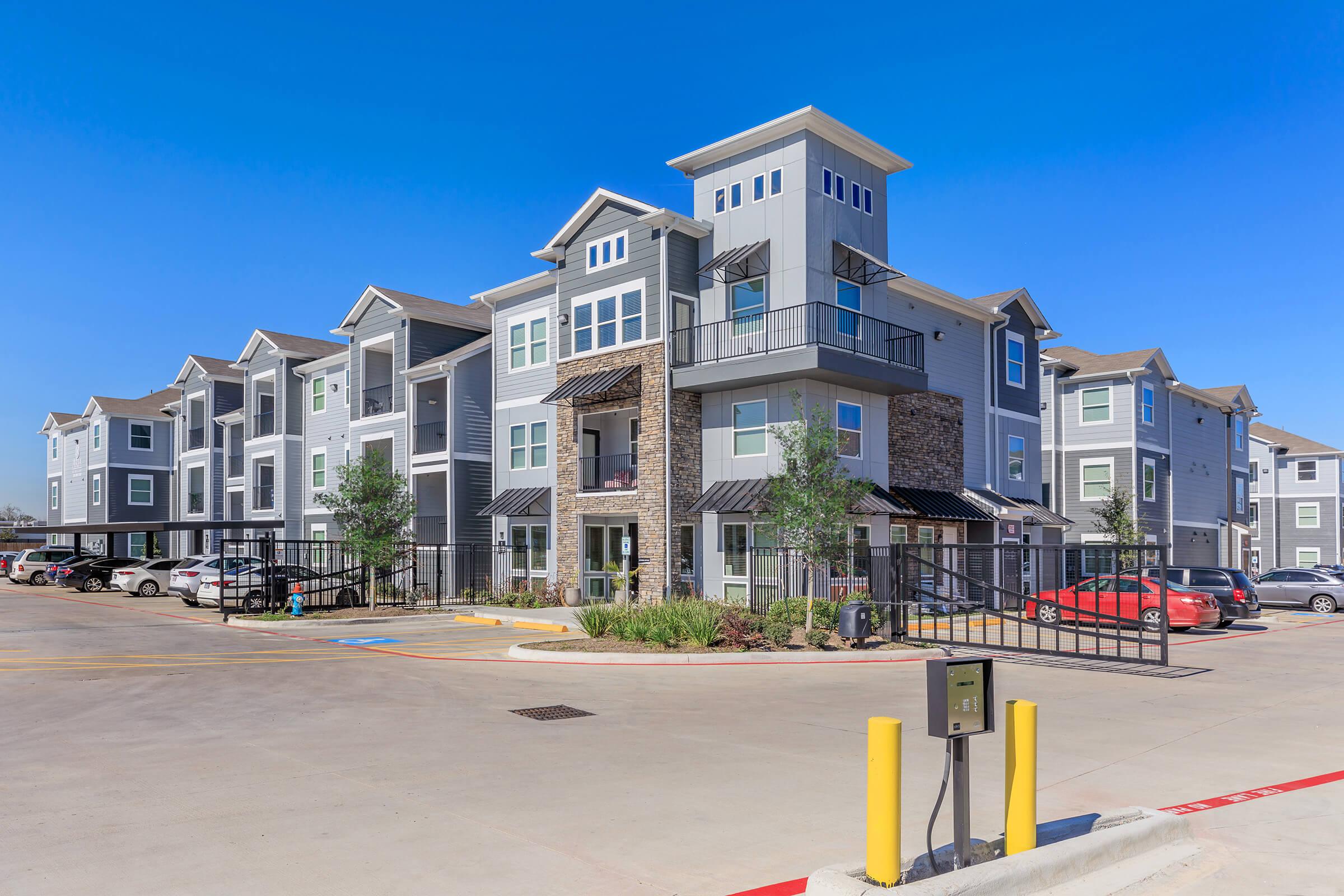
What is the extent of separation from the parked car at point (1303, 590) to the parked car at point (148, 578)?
40328 millimetres

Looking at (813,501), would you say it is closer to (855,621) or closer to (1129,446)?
(855,621)

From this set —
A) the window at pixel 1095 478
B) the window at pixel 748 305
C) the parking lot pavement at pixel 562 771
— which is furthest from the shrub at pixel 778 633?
the window at pixel 1095 478

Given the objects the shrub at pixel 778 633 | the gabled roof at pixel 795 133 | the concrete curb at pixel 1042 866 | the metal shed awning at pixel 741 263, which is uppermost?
the gabled roof at pixel 795 133

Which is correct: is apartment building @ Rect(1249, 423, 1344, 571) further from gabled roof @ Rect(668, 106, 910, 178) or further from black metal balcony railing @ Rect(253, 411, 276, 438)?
black metal balcony railing @ Rect(253, 411, 276, 438)

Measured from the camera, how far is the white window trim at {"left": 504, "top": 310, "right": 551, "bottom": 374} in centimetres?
3128

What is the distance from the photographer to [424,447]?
3512 cm

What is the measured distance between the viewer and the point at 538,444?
31.5 metres

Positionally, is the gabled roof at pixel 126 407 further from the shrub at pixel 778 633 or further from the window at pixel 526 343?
the shrub at pixel 778 633

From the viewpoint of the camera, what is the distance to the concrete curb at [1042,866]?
522cm

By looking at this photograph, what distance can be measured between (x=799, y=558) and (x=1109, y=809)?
1418 centimetres

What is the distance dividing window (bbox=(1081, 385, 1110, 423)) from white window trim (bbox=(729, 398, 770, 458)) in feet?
73.5

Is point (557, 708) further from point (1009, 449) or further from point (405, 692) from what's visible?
point (1009, 449)

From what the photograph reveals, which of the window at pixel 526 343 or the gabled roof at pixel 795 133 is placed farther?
the window at pixel 526 343

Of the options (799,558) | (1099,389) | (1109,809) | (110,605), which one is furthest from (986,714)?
(1099,389)
